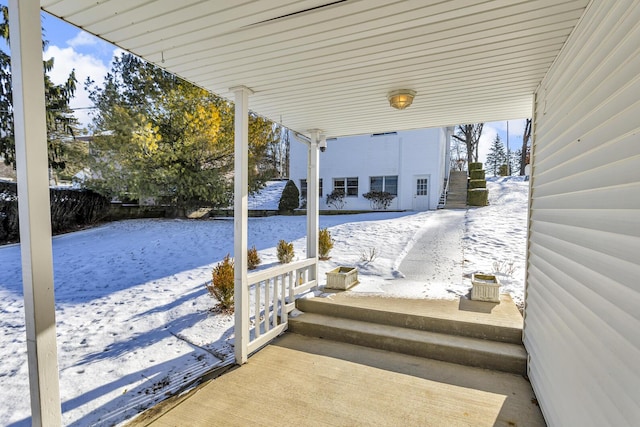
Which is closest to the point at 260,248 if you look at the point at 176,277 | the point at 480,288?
the point at 176,277

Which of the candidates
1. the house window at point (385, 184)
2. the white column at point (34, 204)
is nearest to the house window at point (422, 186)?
the house window at point (385, 184)

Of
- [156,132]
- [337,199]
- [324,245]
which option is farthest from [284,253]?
[337,199]

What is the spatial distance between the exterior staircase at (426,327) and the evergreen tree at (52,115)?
35.7ft

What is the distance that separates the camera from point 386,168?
13242 mm

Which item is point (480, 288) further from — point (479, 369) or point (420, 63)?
point (420, 63)

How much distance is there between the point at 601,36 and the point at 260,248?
7.39m

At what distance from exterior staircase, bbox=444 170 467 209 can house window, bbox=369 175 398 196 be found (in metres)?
2.47

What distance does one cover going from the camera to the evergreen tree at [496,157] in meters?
28.8

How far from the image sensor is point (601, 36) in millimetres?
1487

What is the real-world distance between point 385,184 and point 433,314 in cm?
1050

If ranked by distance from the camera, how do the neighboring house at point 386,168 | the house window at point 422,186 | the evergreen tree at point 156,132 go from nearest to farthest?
the evergreen tree at point 156,132 < the neighboring house at point 386,168 < the house window at point 422,186

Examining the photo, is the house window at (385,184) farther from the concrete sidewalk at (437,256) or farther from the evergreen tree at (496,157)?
the evergreen tree at (496,157)

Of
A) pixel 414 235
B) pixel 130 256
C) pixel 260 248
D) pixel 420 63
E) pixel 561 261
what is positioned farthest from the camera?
pixel 414 235

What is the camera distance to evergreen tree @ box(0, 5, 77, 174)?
29.9 feet
